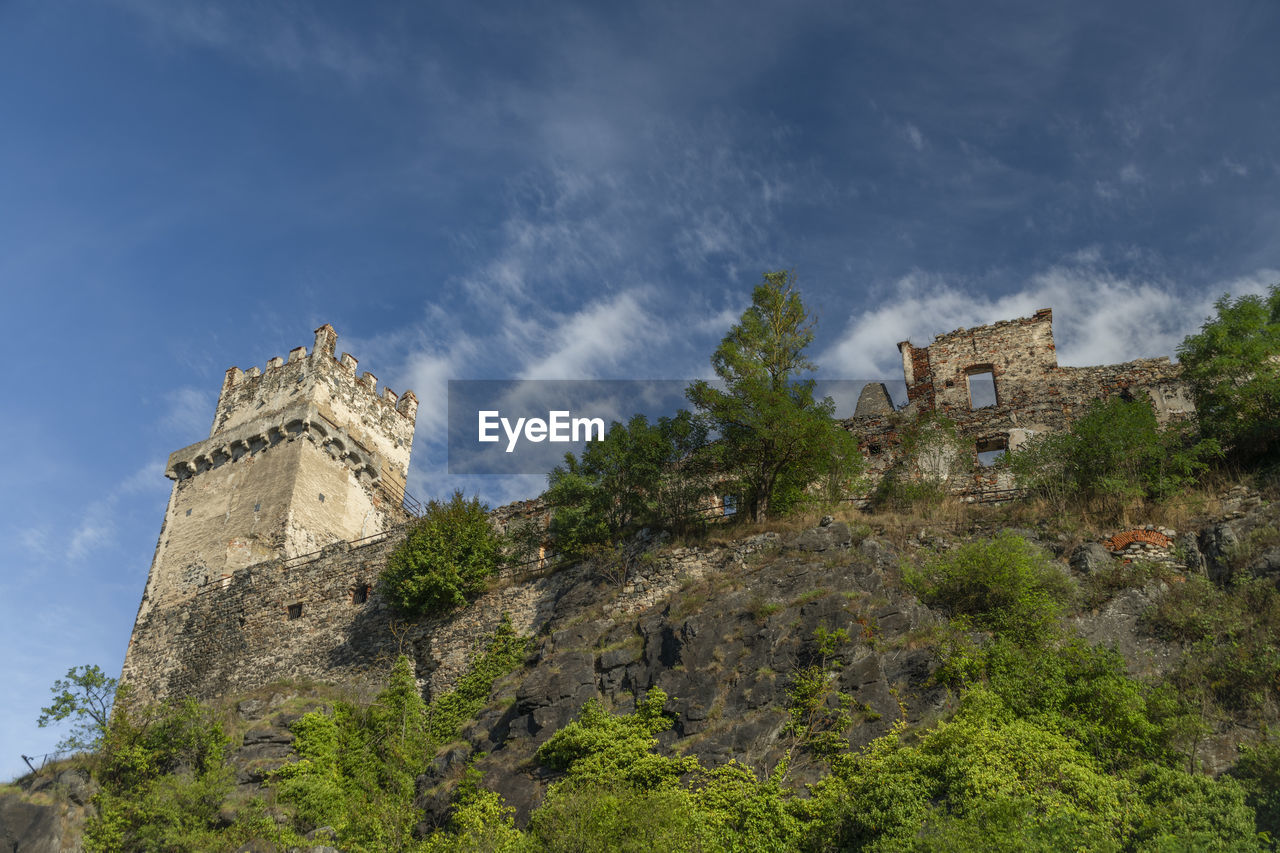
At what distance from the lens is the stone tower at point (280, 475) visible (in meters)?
33.3

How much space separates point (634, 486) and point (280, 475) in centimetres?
1478

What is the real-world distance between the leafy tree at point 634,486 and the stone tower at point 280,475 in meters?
12.1

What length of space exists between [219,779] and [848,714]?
13700 mm

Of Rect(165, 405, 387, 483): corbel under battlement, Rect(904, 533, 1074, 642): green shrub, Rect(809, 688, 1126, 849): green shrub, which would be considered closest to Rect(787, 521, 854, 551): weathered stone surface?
Rect(904, 533, 1074, 642): green shrub

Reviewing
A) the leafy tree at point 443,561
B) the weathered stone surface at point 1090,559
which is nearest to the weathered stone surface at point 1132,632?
the weathered stone surface at point 1090,559

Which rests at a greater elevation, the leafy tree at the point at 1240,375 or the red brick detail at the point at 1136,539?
the leafy tree at the point at 1240,375

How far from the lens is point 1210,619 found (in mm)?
17469

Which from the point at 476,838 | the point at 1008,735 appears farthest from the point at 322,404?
the point at 1008,735

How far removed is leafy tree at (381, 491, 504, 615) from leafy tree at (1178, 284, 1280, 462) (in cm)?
1752

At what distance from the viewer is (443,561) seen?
26.4 metres

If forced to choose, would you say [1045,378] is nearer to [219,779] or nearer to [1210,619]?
[1210,619]

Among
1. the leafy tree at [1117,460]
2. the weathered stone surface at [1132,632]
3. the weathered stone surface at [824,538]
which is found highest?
the leafy tree at [1117,460]

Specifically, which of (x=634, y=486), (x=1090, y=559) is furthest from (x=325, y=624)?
(x=1090, y=559)

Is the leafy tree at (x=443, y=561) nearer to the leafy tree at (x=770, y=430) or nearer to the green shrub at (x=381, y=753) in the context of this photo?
the green shrub at (x=381, y=753)
